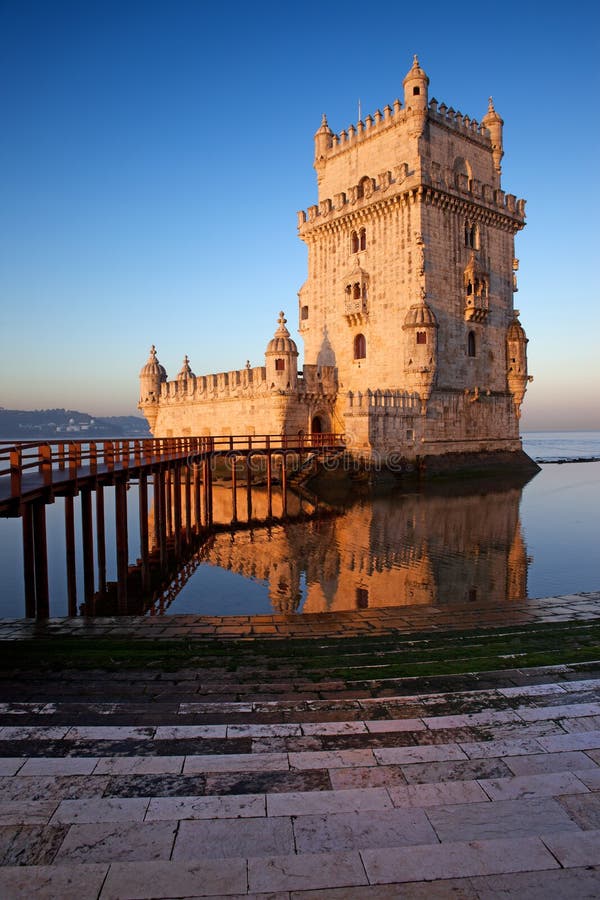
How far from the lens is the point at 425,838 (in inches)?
146

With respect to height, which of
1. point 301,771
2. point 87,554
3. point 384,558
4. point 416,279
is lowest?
point 384,558

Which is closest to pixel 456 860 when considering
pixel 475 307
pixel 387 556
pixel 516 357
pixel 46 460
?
pixel 46 460

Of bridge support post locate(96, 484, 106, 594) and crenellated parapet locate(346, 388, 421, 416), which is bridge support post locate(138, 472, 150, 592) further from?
crenellated parapet locate(346, 388, 421, 416)

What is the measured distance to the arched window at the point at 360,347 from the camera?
3534 cm

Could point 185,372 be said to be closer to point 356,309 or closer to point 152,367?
point 152,367

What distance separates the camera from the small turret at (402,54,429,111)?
31.9m

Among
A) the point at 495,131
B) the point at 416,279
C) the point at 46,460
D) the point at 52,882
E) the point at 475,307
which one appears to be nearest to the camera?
the point at 52,882

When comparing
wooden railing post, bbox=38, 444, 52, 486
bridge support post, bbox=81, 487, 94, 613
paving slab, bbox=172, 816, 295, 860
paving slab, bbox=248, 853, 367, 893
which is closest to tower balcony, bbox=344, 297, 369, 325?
bridge support post, bbox=81, 487, 94, 613

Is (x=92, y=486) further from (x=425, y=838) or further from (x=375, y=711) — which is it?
(x=425, y=838)

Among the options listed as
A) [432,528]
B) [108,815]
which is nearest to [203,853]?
[108,815]

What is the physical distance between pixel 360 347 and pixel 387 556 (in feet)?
66.4

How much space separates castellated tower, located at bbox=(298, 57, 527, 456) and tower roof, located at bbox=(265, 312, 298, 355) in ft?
13.7

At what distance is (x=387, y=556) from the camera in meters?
17.5

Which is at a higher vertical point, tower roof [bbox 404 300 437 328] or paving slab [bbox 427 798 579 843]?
tower roof [bbox 404 300 437 328]
